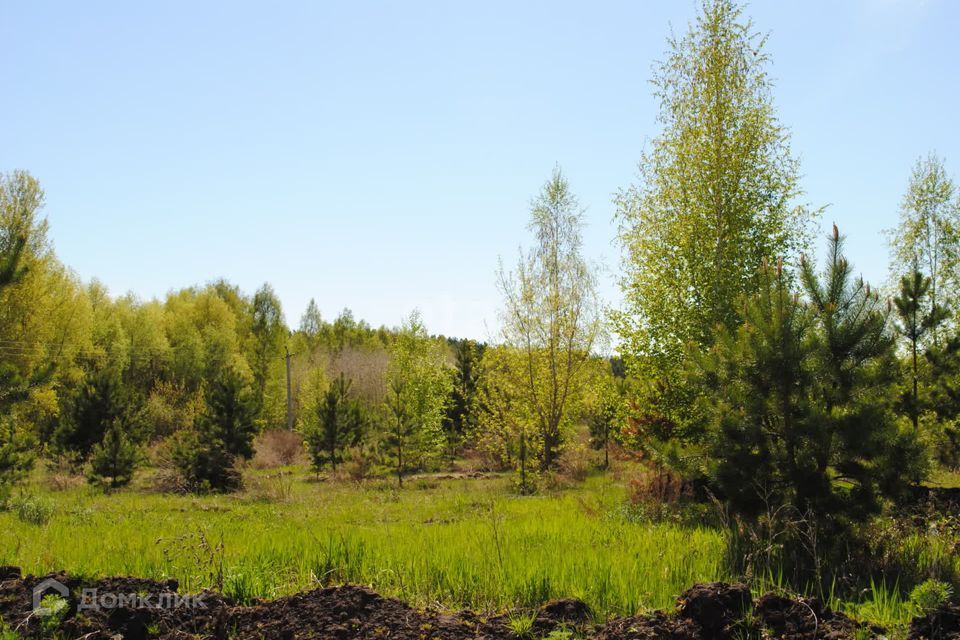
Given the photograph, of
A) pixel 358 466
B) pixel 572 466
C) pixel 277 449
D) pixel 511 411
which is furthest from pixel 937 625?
pixel 277 449

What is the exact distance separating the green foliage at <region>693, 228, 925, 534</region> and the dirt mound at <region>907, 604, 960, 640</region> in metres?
1.98

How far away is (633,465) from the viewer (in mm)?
14188

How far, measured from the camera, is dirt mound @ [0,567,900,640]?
358cm

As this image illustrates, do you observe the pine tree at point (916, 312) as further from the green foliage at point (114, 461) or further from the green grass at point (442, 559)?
the green foliage at point (114, 461)

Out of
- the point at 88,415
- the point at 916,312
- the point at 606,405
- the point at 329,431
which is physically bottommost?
the point at 329,431

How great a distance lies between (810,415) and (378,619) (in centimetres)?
428

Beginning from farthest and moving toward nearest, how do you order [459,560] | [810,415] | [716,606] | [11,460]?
[11,460]
[810,415]
[459,560]
[716,606]

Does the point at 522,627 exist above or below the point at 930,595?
below

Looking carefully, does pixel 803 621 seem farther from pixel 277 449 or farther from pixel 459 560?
pixel 277 449

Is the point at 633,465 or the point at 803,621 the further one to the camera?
the point at 633,465

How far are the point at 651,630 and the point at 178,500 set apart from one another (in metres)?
16.0

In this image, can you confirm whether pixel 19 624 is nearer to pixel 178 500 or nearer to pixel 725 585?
pixel 725 585

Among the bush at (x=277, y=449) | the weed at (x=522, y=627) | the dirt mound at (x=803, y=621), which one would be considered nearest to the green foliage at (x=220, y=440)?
the bush at (x=277, y=449)

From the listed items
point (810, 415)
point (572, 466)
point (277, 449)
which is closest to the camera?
point (810, 415)
